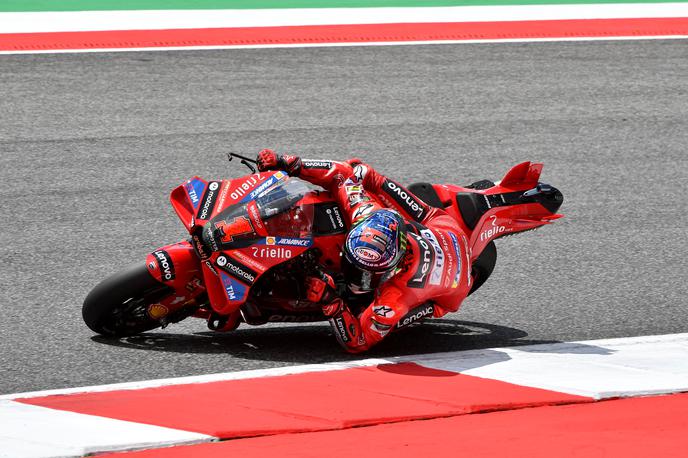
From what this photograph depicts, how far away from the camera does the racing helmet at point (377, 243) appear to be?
6.60 m

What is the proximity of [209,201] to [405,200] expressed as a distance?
131 cm

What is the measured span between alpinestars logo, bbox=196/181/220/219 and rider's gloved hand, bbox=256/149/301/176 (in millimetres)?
352

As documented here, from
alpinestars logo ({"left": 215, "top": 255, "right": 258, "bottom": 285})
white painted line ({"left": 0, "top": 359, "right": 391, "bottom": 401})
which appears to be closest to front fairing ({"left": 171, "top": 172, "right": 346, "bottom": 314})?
alpinestars logo ({"left": 215, "top": 255, "right": 258, "bottom": 285})

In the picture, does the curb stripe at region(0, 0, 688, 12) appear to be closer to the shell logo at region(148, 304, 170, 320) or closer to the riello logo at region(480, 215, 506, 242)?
the riello logo at region(480, 215, 506, 242)

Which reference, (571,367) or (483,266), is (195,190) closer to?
(483,266)

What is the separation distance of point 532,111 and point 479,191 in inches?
212

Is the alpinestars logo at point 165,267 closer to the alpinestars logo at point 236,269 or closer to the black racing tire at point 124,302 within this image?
the black racing tire at point 124,302

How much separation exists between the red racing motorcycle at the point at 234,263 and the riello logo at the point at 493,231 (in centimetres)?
102

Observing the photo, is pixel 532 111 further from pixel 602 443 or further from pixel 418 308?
pixel 602 443

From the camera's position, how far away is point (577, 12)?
17.4m

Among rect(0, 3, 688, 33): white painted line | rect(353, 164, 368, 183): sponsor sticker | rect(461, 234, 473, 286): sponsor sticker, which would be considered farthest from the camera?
rect(0, 3, 688, 33): white painted line

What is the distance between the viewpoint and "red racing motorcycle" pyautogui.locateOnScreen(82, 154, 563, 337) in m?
6.73

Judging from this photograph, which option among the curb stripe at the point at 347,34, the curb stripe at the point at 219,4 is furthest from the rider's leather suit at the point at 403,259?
the curb stripe at the point at 219,4

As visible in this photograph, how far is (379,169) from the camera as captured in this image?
11.2 m
